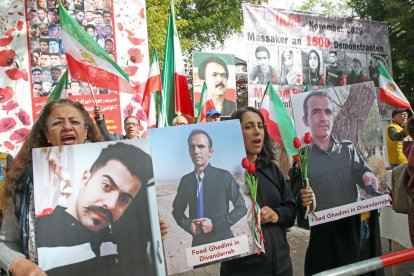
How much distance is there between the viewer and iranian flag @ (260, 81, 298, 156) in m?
4.63

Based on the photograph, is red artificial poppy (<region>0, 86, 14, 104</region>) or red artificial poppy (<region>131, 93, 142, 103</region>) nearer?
red artificial poppy (<region>0, 86, 14, 104</region>)

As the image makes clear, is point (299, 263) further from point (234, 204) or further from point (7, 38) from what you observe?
point (7, 38)

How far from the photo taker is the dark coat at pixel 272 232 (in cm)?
200

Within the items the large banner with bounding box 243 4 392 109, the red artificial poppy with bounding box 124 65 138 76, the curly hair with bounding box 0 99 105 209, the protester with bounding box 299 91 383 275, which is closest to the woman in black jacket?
the protester with bounding box 299 91 383 275

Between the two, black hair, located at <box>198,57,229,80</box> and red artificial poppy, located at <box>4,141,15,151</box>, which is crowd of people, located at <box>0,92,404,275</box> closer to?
red artificial poppy, located at <box>4,141,15,151</box>

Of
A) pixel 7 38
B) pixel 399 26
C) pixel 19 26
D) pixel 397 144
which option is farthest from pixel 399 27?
pixel 7 38

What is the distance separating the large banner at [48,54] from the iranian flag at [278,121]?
6.57ft

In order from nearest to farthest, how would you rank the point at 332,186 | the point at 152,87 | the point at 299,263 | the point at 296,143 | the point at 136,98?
the point at 296,143
the point at 332,186
the point at 299,263
the point at 152,87
the point at 136,98

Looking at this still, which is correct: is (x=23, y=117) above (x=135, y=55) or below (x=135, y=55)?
below

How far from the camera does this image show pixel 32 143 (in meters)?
1.74

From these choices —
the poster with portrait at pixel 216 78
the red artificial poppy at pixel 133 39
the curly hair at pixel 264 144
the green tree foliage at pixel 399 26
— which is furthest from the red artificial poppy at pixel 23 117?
the green tree foliage at pixel 399 26

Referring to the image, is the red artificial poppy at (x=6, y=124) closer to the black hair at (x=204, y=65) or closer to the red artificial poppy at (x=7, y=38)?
the red artificial poppy at (x=7, y=38)

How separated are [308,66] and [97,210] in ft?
26.1

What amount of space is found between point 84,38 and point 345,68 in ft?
23.3
